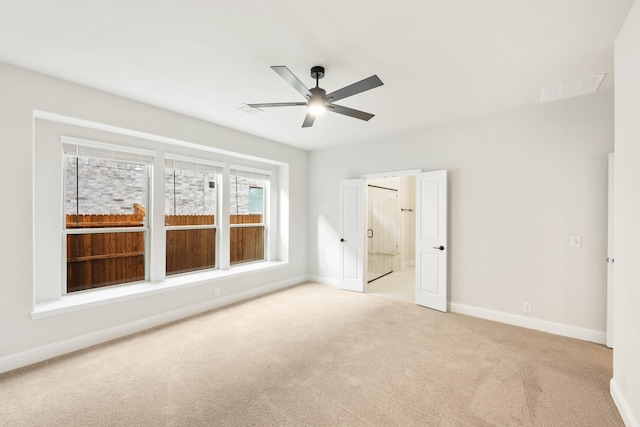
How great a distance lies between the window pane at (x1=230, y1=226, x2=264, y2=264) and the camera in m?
5.16

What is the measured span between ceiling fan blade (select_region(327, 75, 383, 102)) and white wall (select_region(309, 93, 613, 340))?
8.27 feet

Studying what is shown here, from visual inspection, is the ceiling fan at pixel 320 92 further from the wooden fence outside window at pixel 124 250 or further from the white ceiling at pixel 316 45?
the wooden fence outside window at pixel 124 250

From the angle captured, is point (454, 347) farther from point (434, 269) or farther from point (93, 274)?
point (93, 274)

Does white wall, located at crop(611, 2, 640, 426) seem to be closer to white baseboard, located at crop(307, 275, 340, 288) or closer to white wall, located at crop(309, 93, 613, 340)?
white wall, located at crop(309, 93, 613, 340)

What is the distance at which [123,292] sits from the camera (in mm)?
3467

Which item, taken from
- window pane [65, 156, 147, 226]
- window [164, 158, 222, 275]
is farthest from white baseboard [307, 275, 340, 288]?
window pane [65, 156, 147, 226]

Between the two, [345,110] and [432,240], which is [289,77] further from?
[432,240]

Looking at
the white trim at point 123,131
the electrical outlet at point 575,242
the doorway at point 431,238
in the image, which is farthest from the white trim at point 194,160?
the electrical outlet at point 575,242

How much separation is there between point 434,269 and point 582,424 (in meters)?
2.45

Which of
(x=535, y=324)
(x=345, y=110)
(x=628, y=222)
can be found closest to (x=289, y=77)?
(x=345, y=110)

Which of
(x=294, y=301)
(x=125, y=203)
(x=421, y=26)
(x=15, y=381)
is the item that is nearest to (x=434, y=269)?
(x=294, y=301)

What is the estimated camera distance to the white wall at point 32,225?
259cm

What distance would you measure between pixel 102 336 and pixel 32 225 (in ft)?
4.51

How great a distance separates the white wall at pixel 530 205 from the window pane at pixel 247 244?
3.14 metres
